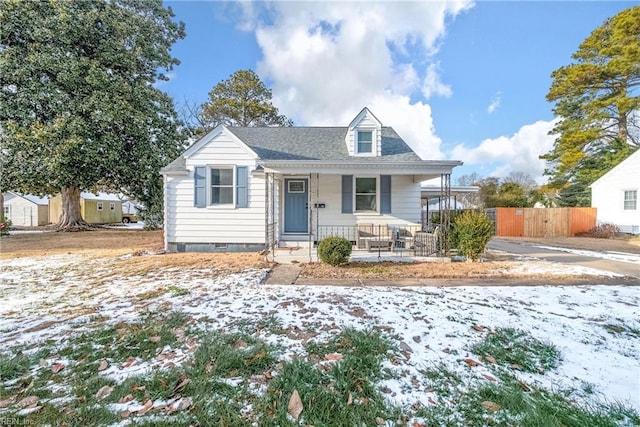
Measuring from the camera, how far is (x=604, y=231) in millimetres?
15555

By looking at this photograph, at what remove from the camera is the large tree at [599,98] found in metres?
17.6

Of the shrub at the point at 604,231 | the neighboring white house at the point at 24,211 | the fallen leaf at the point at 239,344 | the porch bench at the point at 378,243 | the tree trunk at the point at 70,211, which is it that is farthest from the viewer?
the neighboring white house at the point at 24,211

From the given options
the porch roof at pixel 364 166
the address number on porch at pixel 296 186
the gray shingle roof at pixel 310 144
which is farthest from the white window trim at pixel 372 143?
the address number on porch at pixel 296 186

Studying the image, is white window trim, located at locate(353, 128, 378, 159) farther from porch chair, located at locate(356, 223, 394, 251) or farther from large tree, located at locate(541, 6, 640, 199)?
large tree, located at locate(541, 6, 640, 199)

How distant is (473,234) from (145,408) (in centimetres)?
821

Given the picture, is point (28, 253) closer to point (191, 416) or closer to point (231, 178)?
point (231, 178)

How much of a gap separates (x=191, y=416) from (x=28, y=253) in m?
11.9

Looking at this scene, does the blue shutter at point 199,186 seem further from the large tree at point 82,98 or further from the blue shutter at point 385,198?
the large tree at point 82,98

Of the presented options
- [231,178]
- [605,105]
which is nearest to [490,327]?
[231,178]

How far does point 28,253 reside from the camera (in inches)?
376

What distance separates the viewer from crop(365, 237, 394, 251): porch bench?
8568mm

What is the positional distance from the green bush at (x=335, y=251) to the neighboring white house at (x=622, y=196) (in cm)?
1880

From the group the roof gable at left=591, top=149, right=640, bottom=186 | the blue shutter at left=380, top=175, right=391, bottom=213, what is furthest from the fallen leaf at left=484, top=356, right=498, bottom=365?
the roof gable at left=591, top=149, right=640, bottom=186

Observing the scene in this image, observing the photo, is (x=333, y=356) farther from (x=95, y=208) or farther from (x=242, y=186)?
(x=95, y=208)
